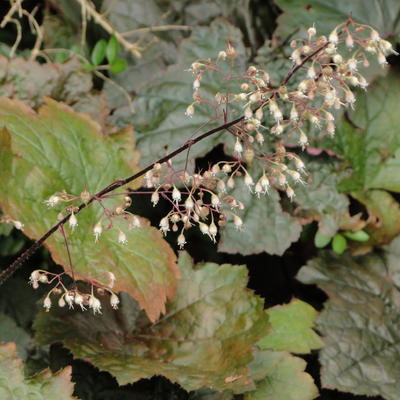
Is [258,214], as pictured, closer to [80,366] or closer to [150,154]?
[150,154]

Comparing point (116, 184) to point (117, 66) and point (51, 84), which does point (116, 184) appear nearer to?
point (51, 84)

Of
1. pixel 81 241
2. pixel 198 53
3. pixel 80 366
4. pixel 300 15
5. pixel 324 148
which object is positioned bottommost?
pixel 80 366

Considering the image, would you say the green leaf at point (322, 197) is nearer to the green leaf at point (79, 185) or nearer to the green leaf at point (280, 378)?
the green leaf at point (280, 378)

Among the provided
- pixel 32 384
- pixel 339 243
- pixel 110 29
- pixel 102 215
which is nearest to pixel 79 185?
pixel 102 215


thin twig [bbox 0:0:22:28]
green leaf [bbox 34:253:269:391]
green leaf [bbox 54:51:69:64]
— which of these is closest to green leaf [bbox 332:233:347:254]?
green leaf [bbox 34:253:269:391]

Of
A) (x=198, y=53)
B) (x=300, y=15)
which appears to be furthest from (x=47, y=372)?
(x=300, y=15)

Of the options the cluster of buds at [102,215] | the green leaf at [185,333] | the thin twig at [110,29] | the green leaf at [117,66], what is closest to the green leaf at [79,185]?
the cluster of buds at [102,215]

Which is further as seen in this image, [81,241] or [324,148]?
[324,148]
